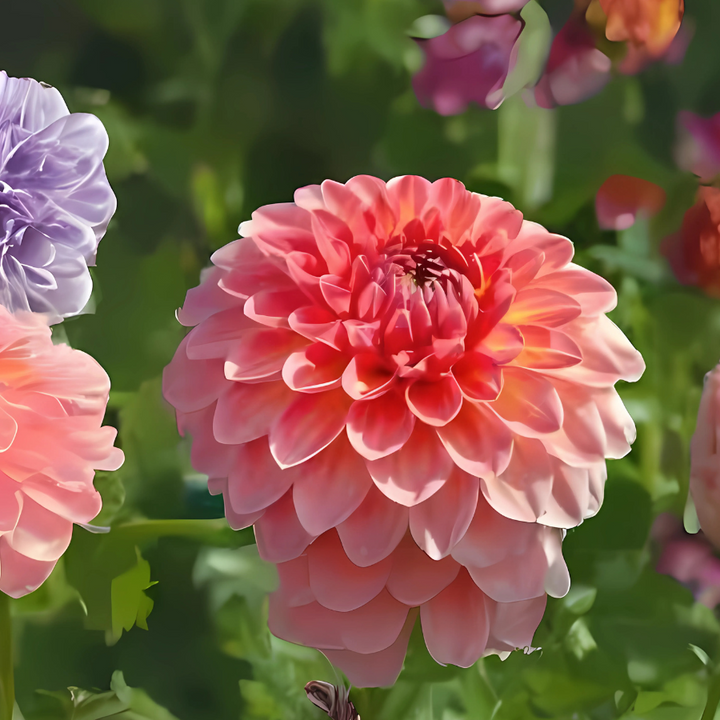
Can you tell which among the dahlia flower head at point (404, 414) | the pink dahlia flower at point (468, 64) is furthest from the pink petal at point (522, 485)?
the pink dahlia flower at point (468, 64)

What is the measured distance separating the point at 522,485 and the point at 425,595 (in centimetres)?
4

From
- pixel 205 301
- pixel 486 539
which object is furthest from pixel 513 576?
pixel 205 301

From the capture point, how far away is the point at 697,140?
226 millimetres

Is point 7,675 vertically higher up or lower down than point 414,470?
lower down

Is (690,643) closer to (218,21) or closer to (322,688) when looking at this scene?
(322,688)

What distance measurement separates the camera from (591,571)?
23 centimetres

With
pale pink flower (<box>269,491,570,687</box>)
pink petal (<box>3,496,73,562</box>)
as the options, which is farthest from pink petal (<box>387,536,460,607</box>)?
pink petal (<box>3,496,73,562</box>)

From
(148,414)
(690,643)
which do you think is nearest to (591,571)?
(690,643)

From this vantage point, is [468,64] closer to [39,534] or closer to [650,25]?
[650,25]

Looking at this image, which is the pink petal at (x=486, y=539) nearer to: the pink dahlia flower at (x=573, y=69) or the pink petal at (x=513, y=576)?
the pink petal at (x=513, y=576)

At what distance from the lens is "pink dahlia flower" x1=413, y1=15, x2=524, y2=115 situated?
223 mm

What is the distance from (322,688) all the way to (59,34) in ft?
0.74

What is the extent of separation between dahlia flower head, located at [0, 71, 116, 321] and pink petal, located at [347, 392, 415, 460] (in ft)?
0.35

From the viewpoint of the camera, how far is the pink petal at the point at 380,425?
176mm
